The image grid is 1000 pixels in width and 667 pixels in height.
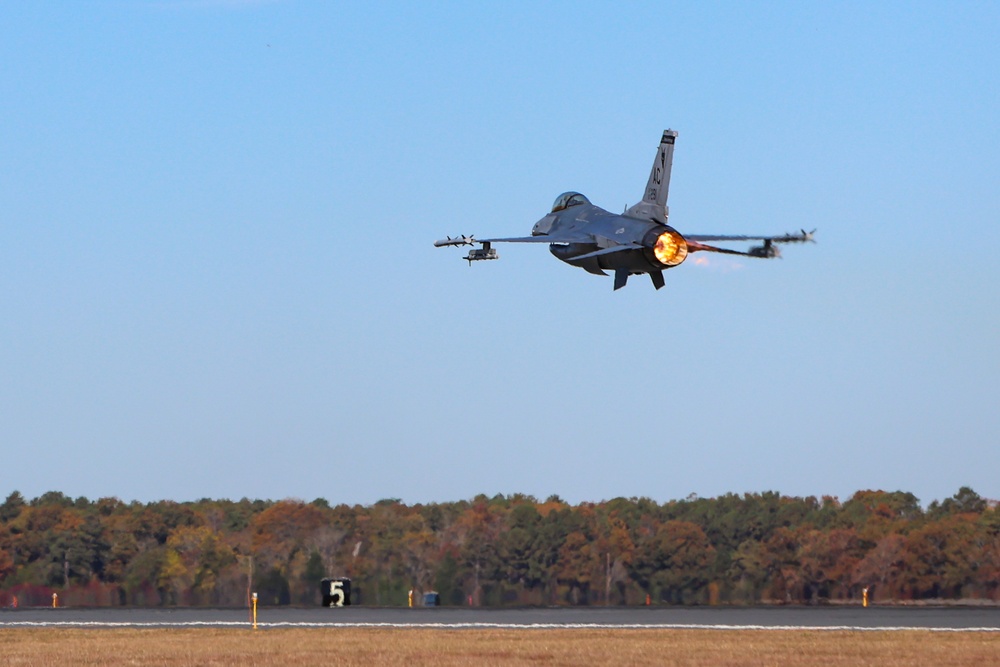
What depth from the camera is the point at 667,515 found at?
15450 centimetres

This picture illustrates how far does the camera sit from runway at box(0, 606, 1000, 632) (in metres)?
59.6

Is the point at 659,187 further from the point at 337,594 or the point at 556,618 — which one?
the point at 337,594

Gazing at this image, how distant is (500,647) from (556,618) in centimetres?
1535

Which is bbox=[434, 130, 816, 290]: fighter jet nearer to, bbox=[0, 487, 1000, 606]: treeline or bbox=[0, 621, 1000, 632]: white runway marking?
bbox=[0, 621, 1000, 632]: white runway marking

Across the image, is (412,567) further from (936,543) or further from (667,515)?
(936,543)

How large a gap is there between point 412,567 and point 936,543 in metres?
42.9

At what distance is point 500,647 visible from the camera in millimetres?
50375

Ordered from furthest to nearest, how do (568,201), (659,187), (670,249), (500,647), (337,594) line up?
1. (337,594)
2. (568,201)
3. (659,187)
4. (670,249)
5. (500,647)

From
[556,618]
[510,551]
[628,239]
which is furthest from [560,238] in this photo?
[510,551]

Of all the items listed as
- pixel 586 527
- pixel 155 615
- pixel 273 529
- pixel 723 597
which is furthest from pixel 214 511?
pixel 155 615

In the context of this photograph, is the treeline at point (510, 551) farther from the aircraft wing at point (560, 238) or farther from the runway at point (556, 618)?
the aircraft wing at point (560, 238)

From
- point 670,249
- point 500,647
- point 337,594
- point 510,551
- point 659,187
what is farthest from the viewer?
point 510,551

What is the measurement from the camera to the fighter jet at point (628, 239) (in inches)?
2041

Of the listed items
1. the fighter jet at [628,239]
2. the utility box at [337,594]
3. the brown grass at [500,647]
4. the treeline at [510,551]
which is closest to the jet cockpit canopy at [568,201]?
the fighter jet at [628,239]
